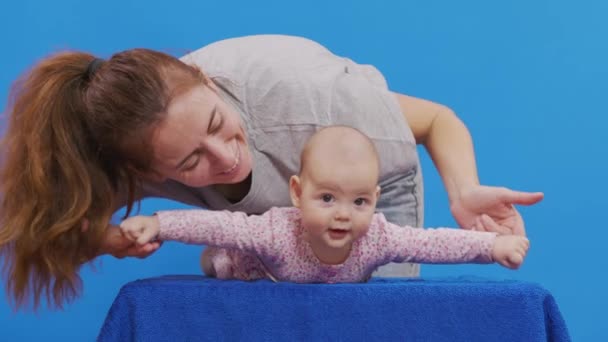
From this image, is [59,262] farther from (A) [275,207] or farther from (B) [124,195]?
(A) [275,207]

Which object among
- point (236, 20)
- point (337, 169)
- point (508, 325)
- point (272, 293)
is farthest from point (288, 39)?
point (236, 20)

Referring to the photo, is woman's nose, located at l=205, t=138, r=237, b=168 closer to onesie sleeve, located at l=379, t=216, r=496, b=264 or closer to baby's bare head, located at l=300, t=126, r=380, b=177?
baby's bare head, located at l=300, t=126, r=380, b=177

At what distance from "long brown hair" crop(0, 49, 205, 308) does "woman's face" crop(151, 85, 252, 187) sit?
2 cm

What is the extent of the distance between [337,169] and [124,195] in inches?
18.3

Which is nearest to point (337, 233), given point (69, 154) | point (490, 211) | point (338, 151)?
point (338, 151)

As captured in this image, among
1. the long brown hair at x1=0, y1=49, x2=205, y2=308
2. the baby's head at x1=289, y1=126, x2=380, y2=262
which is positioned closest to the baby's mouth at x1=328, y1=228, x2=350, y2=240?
the baby's head at x1=289, y1=126, x2=380, y2=262

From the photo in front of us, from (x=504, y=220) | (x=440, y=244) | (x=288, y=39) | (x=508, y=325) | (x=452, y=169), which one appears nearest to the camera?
(x=508, y=325)

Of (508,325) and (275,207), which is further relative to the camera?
(275,207)

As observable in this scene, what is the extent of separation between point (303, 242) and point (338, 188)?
0.42 feet

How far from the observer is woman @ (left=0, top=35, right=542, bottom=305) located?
4.77 feet

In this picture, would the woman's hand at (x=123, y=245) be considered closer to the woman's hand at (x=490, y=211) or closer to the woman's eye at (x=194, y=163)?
the woman's eye at (x=194, y=163)

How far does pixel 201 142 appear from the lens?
1455 mm

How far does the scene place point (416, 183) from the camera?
1800 millimetres

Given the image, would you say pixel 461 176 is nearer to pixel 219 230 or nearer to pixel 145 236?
pixel 219 230
